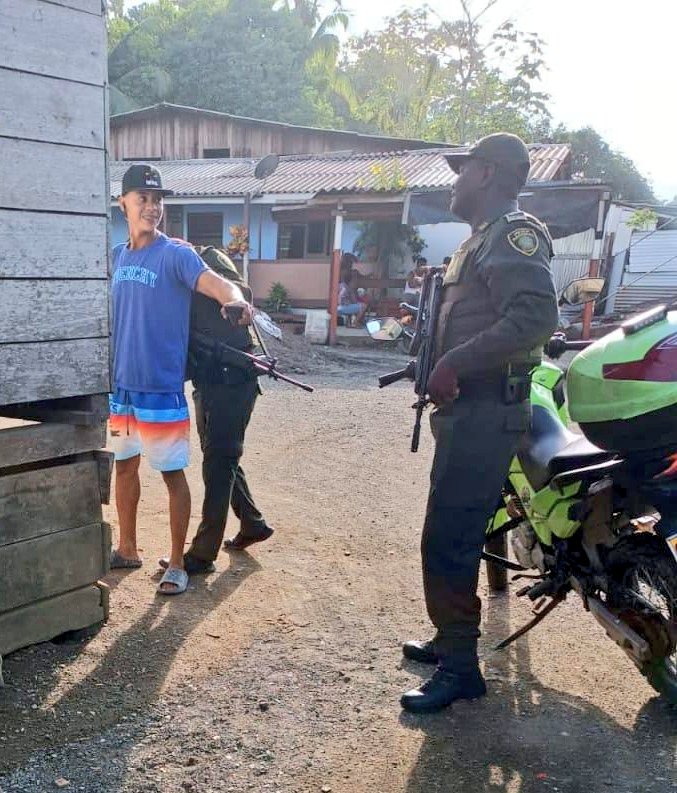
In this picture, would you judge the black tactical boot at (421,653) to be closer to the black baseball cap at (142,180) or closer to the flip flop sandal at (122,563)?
the flip flop sandal at (122,563)

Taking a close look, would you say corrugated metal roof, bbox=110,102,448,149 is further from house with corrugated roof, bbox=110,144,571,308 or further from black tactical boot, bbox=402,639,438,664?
black tactical boot, bbox=402,639,438,664

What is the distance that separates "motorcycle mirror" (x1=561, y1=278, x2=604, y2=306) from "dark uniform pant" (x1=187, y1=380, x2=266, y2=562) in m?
1.53

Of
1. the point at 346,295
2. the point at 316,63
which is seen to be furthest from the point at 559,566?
the point at 316,63

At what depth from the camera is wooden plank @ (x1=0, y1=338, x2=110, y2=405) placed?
2527mm

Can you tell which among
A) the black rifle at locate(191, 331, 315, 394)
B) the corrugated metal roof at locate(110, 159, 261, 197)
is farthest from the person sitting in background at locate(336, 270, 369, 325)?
the black rifle at locate(191, 331, 315, 394)

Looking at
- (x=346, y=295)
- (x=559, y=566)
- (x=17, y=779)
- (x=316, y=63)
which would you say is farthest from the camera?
(x=316, y=63)

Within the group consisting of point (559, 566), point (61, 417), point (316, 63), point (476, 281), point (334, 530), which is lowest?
point (334, 530)

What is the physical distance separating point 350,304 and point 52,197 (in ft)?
39.6

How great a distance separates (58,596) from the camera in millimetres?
2836

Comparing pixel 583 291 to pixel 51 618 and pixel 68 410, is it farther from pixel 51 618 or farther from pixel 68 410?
pixel 51 618

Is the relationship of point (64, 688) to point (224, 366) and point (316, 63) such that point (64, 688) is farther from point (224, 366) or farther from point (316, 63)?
point (316, 63)

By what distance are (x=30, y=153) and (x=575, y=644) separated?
2789mm

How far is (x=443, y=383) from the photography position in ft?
7.86

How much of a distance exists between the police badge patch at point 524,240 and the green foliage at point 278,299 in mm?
12588
